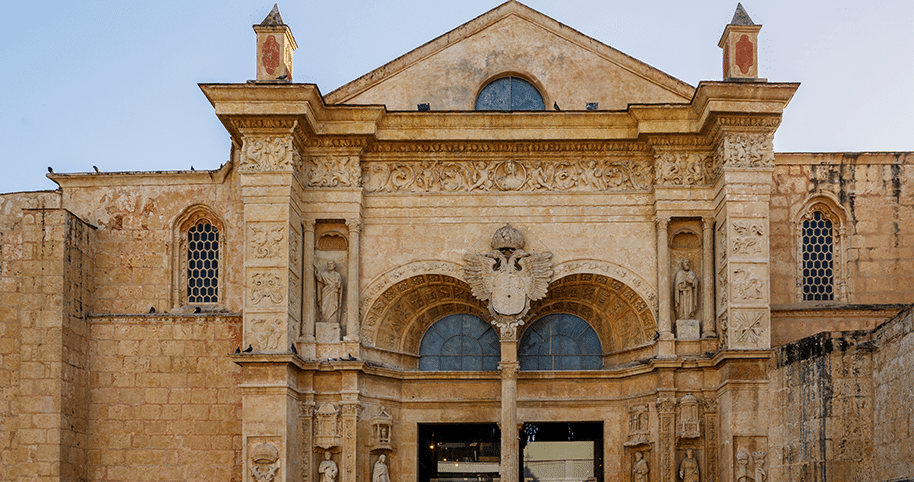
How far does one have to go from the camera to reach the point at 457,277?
22156mm

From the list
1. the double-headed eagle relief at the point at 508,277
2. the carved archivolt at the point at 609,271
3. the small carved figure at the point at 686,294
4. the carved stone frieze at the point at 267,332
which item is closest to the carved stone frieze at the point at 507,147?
the double-headed eagle relief at the point at 508,277

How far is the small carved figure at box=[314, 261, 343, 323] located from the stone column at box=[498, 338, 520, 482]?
3158 mm

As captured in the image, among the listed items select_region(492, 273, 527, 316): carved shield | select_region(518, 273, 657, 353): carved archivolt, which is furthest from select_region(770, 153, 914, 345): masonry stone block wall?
select_region(492, 273, 527, 316): carved shield

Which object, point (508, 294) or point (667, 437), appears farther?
point (508, 294)

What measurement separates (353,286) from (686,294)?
6157mm

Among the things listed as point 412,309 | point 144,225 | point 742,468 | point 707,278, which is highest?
point 144,225

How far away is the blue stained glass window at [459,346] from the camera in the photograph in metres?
23.2

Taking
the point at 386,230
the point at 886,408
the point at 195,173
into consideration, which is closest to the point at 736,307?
the point at 886,408

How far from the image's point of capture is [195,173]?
23453mm

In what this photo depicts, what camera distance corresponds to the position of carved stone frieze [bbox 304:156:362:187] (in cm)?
2220

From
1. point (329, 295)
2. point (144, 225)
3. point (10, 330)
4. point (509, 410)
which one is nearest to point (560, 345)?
point (509, 410)

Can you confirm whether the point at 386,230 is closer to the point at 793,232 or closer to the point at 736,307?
the point at 736,307

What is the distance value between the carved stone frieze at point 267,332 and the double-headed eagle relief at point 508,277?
12.1 ft

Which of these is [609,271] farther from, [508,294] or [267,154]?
[267,154]
